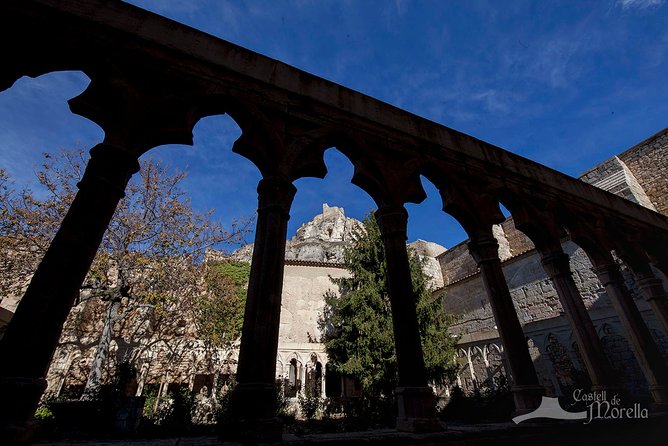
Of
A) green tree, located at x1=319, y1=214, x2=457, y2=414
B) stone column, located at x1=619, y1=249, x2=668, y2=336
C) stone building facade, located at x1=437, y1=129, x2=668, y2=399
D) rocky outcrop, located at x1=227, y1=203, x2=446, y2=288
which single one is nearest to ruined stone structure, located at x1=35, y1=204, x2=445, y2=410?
green tree, located at x1=319, y1=214, x2=457, y2=414

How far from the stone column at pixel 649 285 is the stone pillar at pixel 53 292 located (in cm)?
756

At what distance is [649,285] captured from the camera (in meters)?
5.52

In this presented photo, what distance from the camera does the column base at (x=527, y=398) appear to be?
321 centimetres

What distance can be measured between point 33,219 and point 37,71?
9.38 meters

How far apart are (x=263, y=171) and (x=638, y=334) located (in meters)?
5.91

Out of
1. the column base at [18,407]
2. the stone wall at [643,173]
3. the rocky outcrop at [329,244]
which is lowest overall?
the column base at [18,407]

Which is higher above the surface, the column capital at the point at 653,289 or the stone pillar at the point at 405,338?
the column capital at the point at 653,289

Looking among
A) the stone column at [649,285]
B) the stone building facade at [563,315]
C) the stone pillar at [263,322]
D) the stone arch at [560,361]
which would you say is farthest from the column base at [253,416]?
the stone arch at [560,361]

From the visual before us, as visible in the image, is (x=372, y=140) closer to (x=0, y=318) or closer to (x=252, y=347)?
(x=252, y=347)

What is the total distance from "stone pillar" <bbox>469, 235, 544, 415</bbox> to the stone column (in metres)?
3.67

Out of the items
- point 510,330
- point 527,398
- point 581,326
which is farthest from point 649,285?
point 527,398

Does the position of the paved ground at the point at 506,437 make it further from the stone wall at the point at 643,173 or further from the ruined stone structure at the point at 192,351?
the stone wall at the point at 643,173

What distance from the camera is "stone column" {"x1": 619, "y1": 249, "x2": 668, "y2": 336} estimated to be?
540 centimetres

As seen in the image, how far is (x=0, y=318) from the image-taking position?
8.45 m
